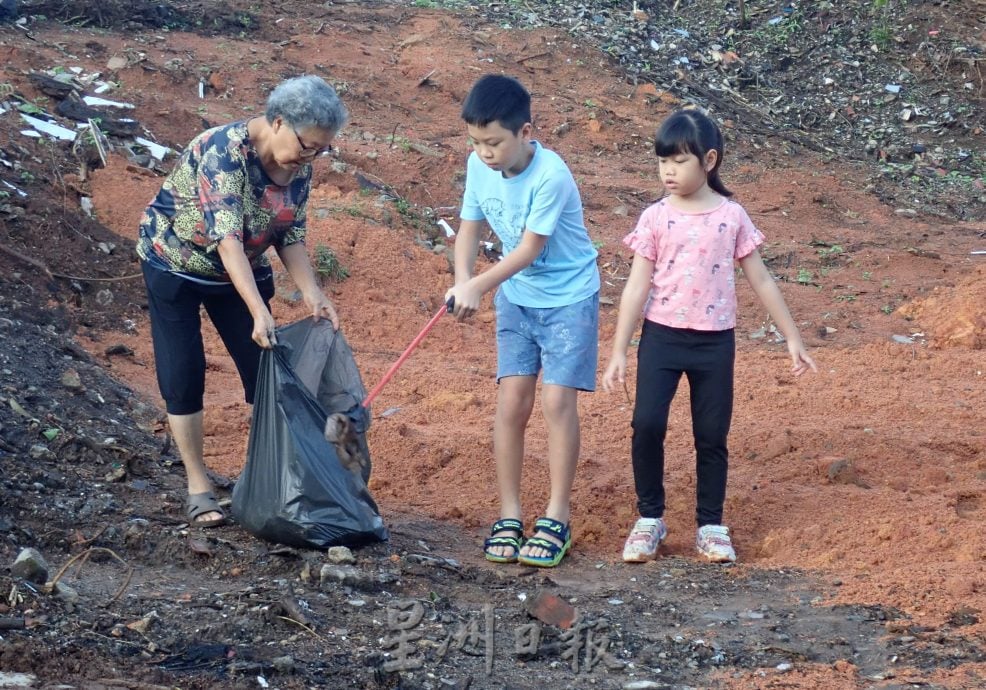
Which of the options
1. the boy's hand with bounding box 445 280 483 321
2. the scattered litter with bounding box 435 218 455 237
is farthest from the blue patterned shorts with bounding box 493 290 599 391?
the scattered litter with bounding box 435 218 455 237

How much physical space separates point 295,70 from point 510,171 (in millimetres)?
10214

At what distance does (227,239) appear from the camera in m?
3.80

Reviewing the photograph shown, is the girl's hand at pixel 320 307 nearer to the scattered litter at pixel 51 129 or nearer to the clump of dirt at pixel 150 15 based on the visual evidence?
the scattered litter at pixel 51 129

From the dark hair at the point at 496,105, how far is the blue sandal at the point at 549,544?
1510 mm

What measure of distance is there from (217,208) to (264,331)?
17.8 inches

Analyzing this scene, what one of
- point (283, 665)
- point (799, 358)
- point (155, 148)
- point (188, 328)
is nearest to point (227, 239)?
point (188, 328)

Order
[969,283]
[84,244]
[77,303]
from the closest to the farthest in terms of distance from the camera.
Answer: [77,303] < [84,244] < [969,283]

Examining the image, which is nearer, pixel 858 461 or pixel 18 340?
pixel 858 461

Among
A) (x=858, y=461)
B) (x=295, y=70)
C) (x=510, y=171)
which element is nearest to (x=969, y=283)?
(x=858, y=461)

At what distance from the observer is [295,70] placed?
44.5ft

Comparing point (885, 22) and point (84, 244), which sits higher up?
point (885, 22)

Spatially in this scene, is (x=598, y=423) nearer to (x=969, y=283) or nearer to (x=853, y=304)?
(x=853, y=304)

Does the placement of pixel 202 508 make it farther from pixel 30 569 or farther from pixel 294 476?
pixel 30 569

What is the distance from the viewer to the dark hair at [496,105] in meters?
3.81
